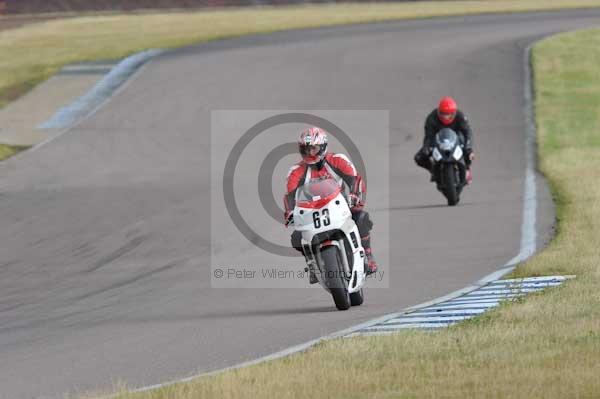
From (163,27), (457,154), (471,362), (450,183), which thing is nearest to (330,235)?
(471,362)

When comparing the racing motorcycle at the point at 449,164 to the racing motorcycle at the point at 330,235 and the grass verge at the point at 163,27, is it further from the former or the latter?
the grass verge at the point at 163,27

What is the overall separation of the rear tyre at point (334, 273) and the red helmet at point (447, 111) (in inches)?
324

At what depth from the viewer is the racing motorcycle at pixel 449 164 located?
63.8ft

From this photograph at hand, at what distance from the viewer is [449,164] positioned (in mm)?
19453

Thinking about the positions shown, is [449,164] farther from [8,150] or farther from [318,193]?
[8,150]

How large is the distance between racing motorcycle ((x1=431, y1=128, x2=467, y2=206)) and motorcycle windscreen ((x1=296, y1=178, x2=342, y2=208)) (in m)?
7.86

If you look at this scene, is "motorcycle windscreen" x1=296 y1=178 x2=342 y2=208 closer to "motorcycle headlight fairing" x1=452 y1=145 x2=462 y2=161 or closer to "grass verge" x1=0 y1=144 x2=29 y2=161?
"motorcycle headlight fairing" x1=452 y1=145 x2=462 y2=161

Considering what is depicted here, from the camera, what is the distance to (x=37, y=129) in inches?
1195

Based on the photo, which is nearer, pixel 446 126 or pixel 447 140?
pixel 447 140

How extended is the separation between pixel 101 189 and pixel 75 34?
24.8 metres

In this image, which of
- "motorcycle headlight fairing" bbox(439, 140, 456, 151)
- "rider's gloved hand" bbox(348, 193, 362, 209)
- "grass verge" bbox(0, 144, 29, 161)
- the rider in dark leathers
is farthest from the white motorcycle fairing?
"grass verge" bbox(0, 144, 29, 161)

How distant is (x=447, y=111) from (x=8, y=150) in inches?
448

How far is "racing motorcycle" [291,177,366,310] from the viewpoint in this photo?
11.6 metres

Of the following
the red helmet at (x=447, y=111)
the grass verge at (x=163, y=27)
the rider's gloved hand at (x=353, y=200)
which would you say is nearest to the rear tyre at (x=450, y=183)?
the red helmet at (x=447, y=111)
